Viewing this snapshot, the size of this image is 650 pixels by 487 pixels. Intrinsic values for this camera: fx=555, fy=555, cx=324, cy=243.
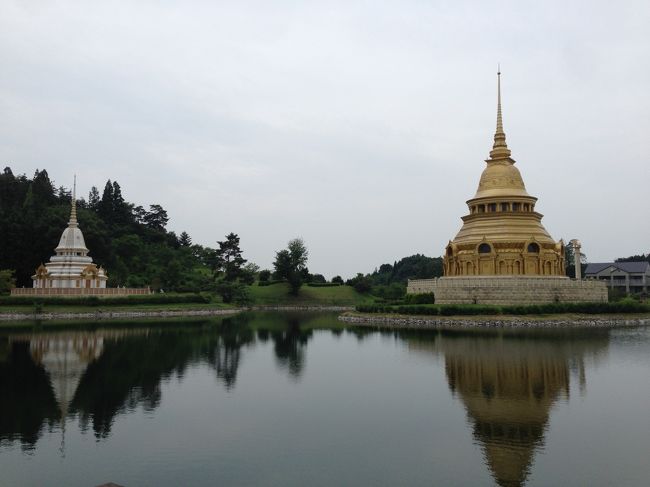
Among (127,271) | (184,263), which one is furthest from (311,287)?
(127,271)

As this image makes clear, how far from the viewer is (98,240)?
71188mm

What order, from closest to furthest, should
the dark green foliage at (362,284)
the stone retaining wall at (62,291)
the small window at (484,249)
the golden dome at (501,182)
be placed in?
the small window at (484,249) → the golden dome at (501,182) → the stone retaining wall at (62,291) → the dark green foliage at (362,284)

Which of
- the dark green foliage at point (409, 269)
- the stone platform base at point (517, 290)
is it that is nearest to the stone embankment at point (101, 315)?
the stone platform base at point (517, 290)

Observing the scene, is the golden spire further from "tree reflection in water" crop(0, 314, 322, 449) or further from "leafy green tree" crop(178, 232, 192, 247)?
"leafy green tree" crop(178, 232, 192, 247)

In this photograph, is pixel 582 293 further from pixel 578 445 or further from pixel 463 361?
pixel 578 445

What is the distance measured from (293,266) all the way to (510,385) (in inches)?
2517

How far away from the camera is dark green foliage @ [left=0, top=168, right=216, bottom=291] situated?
64.6 m

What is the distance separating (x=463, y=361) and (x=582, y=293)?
86.4 feet

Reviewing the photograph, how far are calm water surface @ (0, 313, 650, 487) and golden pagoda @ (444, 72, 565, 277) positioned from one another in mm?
20782

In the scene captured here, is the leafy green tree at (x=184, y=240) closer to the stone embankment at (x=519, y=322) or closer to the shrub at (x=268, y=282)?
the shrub at (x=268, y=282)

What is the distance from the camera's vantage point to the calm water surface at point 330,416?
11.2 metres

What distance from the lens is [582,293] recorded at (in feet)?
149

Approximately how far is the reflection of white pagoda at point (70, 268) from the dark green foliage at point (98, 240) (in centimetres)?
232

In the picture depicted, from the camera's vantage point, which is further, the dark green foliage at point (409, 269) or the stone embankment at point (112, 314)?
the dark green foliage at point (409, 269)
